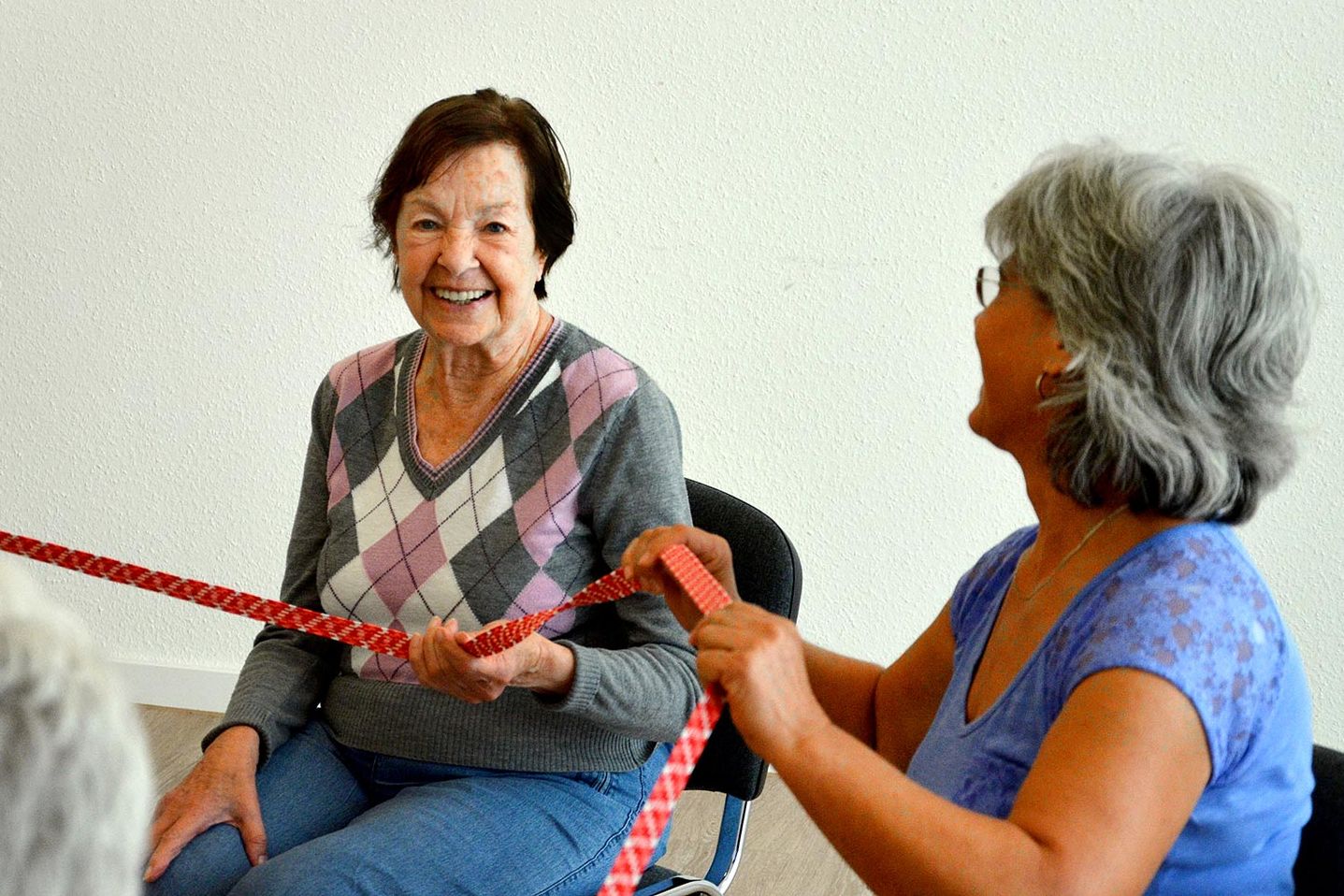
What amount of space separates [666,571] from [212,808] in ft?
1.97

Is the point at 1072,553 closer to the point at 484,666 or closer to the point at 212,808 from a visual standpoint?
the point at 484,666

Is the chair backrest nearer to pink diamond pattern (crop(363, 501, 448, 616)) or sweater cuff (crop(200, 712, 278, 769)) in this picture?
pink diamond pattern (crop(363, 501, 448, 616))

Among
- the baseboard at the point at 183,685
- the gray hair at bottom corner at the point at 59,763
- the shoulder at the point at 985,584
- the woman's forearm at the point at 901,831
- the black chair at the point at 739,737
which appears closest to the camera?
the gray hair at bottom corner at the point at 59,763

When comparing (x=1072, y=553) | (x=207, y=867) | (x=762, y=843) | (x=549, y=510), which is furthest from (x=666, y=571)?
(x=762, y=843)

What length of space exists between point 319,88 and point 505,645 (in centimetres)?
213

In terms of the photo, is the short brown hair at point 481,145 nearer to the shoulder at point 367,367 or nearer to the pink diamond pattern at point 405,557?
the shoulder at point 367,367

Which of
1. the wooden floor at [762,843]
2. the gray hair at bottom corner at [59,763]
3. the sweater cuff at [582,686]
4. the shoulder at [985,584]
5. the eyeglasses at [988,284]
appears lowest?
the wooden floor at [762,843]

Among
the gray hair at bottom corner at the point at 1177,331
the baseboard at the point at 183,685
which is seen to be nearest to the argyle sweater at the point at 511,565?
the gray hair at bottom corner at the point at 1177,331

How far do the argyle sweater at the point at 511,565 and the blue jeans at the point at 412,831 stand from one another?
1.1 inches

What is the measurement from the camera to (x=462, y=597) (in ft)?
5.47

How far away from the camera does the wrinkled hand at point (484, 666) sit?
1.42m

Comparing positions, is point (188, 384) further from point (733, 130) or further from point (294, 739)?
point (294, 739)

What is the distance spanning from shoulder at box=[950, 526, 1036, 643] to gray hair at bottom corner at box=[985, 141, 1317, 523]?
0.21 m

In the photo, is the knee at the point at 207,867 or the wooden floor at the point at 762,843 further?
the wooden floor at the point at 762,843
